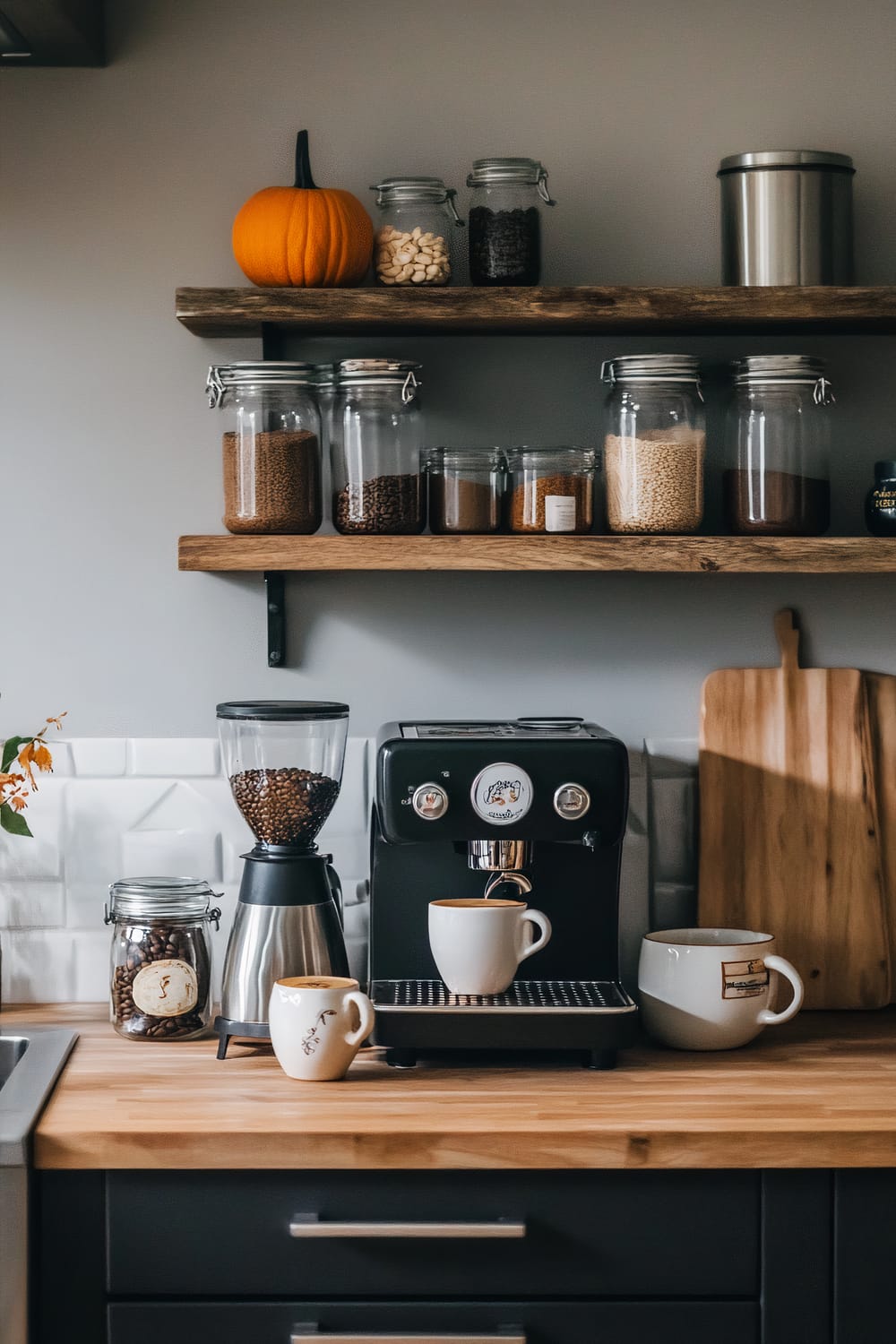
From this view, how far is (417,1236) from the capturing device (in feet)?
4.79

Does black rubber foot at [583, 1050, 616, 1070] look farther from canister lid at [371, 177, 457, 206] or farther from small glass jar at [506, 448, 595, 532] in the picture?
canister lid at [371, 177, 457, 206]

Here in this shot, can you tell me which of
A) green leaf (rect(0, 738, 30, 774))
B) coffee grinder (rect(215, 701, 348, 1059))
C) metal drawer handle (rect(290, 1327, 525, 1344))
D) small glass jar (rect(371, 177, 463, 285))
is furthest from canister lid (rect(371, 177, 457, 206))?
metal drawer handle (rect(290, 1327, 525, 1344))

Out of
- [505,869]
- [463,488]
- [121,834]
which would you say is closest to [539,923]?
[505,869]

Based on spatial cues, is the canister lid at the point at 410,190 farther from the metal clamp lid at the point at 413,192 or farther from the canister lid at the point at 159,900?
the canister lid at the point at 159,900

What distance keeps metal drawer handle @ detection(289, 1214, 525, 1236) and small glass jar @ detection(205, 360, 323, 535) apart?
87 cm

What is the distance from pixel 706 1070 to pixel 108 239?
1.45 meters

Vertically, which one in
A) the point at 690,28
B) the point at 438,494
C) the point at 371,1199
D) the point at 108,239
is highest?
the point at 690,28

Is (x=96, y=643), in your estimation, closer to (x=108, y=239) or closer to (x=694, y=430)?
(x=108, y=239)

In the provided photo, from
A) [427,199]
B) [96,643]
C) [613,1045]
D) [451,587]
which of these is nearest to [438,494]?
[451,587]

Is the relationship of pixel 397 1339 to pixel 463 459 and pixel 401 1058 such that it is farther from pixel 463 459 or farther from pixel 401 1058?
pixel 463 459

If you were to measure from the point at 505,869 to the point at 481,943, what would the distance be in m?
0.11

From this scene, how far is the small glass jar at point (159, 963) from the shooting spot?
1829 millimetres

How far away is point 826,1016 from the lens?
1.99 meters

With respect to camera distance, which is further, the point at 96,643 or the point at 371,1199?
the point at 96,643
